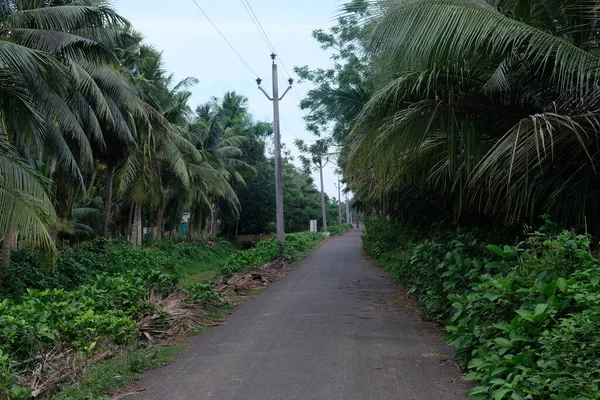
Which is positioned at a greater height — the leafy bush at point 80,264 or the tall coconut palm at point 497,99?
the tall coconut palm at point 497,99

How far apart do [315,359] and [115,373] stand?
233 centimetres

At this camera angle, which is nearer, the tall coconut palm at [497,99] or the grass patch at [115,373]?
the grass patch at [115,373]

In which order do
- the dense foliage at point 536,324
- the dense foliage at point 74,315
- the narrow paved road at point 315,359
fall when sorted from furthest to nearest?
the dense foliage at point 74,315 < the narrow paved road at point 315,359 < the dense foliage at point 536,324

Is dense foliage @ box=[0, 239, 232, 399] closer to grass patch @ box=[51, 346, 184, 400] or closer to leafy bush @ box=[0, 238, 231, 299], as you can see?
leafy bush @ box=[0, 238, 231, 299]

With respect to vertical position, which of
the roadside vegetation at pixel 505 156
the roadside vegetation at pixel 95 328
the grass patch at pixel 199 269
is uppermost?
the roadside vegetation at pixel 505 156

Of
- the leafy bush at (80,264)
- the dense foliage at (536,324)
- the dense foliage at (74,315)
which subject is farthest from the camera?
the leafy bush at (80,264)

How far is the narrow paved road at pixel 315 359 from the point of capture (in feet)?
19.0

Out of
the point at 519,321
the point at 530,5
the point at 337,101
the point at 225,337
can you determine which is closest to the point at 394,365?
the point at 519,321

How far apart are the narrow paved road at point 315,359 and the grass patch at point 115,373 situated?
19 cm

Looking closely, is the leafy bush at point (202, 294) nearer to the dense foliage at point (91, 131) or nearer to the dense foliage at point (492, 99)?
the dense foliage at point (91, 131)

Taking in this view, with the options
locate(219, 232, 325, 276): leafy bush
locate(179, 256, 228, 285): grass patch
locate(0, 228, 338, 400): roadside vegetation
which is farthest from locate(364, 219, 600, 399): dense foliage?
locate(179, 256, 228, 285): grass patch

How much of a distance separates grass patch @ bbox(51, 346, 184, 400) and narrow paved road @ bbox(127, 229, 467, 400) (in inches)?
7.6

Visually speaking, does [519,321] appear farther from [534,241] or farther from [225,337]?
[225,337]

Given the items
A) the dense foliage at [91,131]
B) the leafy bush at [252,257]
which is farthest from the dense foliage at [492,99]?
the leafy bush at [252,257]
